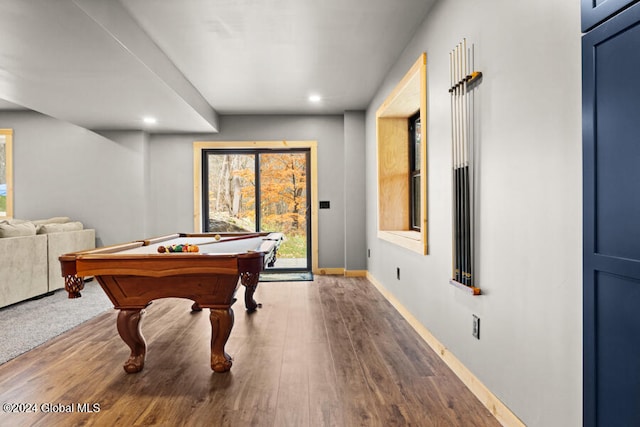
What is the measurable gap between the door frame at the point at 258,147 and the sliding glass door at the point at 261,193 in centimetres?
13

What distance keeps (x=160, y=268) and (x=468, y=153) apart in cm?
192

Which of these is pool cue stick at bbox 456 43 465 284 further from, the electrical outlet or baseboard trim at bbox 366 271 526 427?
baseboard trim at bbox 366 271 526 427

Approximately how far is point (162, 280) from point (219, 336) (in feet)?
1.66

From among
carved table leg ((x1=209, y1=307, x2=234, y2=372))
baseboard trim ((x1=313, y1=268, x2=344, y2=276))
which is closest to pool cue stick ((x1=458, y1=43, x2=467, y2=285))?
carved table leg ((x1=209, y1=307, x2=234, y2=372))

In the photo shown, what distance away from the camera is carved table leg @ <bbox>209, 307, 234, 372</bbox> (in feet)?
9.08

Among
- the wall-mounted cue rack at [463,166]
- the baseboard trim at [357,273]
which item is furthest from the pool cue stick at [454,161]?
the baseboard trim at [357,273]

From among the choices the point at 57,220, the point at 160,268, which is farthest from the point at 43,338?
the point at 57,220

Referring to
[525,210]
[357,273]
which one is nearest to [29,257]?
[357,273]

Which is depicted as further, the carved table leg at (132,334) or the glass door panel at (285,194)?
the glass door panel at (285,194)

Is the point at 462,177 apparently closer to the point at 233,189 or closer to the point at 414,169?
the point at 414,169

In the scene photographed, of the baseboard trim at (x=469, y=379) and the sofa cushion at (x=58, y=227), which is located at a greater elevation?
the sofa cushion at (x=58, y=227)

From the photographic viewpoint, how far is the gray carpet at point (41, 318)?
336cm

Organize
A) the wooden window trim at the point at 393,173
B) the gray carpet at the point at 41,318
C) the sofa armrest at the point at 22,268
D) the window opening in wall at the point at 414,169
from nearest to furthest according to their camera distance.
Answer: the gray carpet at the point at 41,318 < the sofa armrest at the point at 22,268 < the window opening in wall at the point at 414,169 < the wooden window trim at the point at 393,173

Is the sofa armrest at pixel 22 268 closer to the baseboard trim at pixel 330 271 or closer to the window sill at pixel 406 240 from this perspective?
the baseboard trim at pixel 330 271
